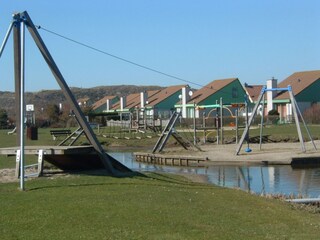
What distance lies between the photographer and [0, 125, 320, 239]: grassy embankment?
802 cm

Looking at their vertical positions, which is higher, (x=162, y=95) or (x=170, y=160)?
(x=162, y=95)

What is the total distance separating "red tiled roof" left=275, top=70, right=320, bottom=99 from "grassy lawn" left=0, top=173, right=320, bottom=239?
212 ft

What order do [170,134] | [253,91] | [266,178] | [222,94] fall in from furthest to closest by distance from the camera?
[253,91]
[222,94]
[170,134]
[266,178]

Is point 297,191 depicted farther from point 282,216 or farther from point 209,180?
point 282,216

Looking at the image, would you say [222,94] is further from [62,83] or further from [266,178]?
[62,83]

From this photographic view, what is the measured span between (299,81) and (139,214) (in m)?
73.4

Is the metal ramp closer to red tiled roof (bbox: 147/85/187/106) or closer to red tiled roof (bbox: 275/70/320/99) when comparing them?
red tiled roof (bbox: 275/70/320/99)

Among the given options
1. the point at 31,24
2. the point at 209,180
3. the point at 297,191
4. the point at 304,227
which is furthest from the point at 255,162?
the point at 304,227

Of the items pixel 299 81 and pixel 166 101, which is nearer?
pixel 299 81

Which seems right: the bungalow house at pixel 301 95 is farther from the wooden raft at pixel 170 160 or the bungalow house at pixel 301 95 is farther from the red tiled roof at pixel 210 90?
the wooden raft at pixel 170 160

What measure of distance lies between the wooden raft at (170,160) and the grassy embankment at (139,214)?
598 inches

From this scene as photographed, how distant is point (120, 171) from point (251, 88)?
264 ft

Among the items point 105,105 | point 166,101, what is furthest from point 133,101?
point 105,105

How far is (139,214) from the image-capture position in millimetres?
9227
